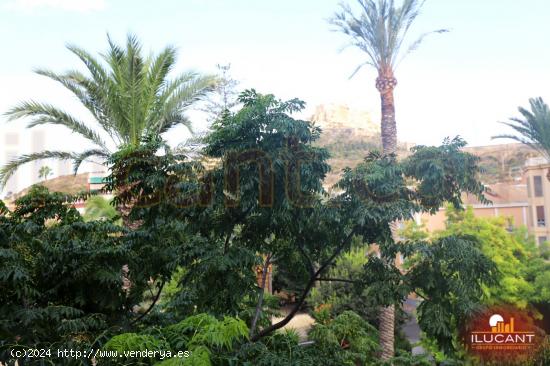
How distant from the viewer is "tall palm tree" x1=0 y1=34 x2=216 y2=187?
10.5m

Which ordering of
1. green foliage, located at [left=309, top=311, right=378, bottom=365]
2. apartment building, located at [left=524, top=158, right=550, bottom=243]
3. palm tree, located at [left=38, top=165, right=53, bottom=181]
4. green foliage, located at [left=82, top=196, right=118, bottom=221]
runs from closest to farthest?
green foliage, located at [left=309, top=311, right=378, bottom=365], green foliage, located at [left=82, top=196, right=118, bottom=221], apartment building, located at [left=524, top=158, right=550, bottom=243], palm tree, located at [left=38, top=165, right=53, bottom=181]

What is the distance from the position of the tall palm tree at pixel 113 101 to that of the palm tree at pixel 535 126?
16260 mm

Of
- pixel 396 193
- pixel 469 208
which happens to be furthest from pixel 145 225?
pixel 469 208

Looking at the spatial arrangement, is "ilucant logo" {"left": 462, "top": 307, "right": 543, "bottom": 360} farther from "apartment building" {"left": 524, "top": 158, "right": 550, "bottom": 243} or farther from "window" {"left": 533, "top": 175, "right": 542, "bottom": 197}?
"window" {"left": 533, "top": 175, "right": 542, "bottom": 197}

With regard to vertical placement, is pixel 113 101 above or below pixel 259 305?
above

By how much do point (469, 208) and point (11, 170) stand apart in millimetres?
14644

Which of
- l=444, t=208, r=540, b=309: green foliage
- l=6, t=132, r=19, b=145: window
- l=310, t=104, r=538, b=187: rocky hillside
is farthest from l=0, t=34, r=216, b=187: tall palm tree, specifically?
l=6, t=132, r=19, b=145: window

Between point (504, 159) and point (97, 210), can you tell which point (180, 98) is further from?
point (504, 159)

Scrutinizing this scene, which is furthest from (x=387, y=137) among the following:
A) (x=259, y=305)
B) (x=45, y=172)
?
(x=45, y=172)

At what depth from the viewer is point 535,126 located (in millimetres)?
20438

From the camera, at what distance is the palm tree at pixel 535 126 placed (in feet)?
65.9

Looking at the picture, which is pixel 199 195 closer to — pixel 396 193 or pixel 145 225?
pixel 145 225

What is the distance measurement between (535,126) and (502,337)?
1082cm

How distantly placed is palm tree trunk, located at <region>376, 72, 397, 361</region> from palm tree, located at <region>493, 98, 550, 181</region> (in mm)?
9789
